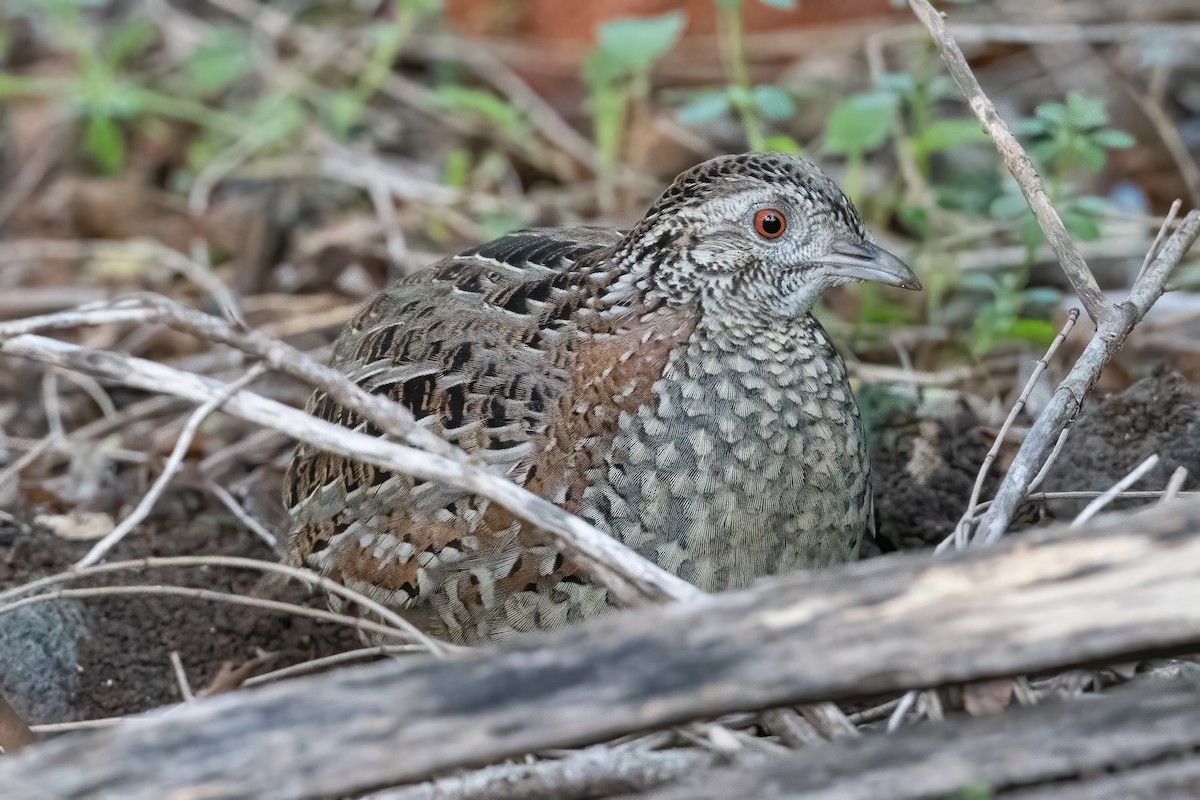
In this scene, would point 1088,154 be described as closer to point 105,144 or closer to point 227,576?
point 227,576

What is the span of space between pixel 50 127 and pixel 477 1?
6.17 ft

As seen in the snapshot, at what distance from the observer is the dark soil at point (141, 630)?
3.32 meters

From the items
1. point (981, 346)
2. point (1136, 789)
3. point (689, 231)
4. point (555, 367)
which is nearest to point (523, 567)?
point (555, 367)

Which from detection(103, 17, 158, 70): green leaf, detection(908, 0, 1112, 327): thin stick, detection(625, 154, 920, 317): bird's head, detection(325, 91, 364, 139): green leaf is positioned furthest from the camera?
detection(103, 17, 158, 70): green leaf

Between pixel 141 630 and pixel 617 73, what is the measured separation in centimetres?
241

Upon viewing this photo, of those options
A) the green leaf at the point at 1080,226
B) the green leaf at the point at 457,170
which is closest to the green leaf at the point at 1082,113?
the green leaf at the point at 1080,226

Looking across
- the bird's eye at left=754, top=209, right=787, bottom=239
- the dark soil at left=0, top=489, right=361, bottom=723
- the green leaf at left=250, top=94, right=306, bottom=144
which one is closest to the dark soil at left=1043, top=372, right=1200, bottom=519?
the bird's eye at left=754, top=209, right=787, bottom=239

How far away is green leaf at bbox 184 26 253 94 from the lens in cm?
550

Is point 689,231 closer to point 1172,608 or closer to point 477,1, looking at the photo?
point 1172,608

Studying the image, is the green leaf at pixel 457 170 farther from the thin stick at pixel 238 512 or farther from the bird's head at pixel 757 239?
the bird's head at pixel 757 239

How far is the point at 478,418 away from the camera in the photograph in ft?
9.90

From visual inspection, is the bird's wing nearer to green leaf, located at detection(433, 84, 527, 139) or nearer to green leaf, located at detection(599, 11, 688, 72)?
green leaf, located at detection(599, 11, 688, 72)

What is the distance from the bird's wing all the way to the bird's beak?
1.32 feet

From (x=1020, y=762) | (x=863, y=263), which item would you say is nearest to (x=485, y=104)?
(x=863, y=263)
